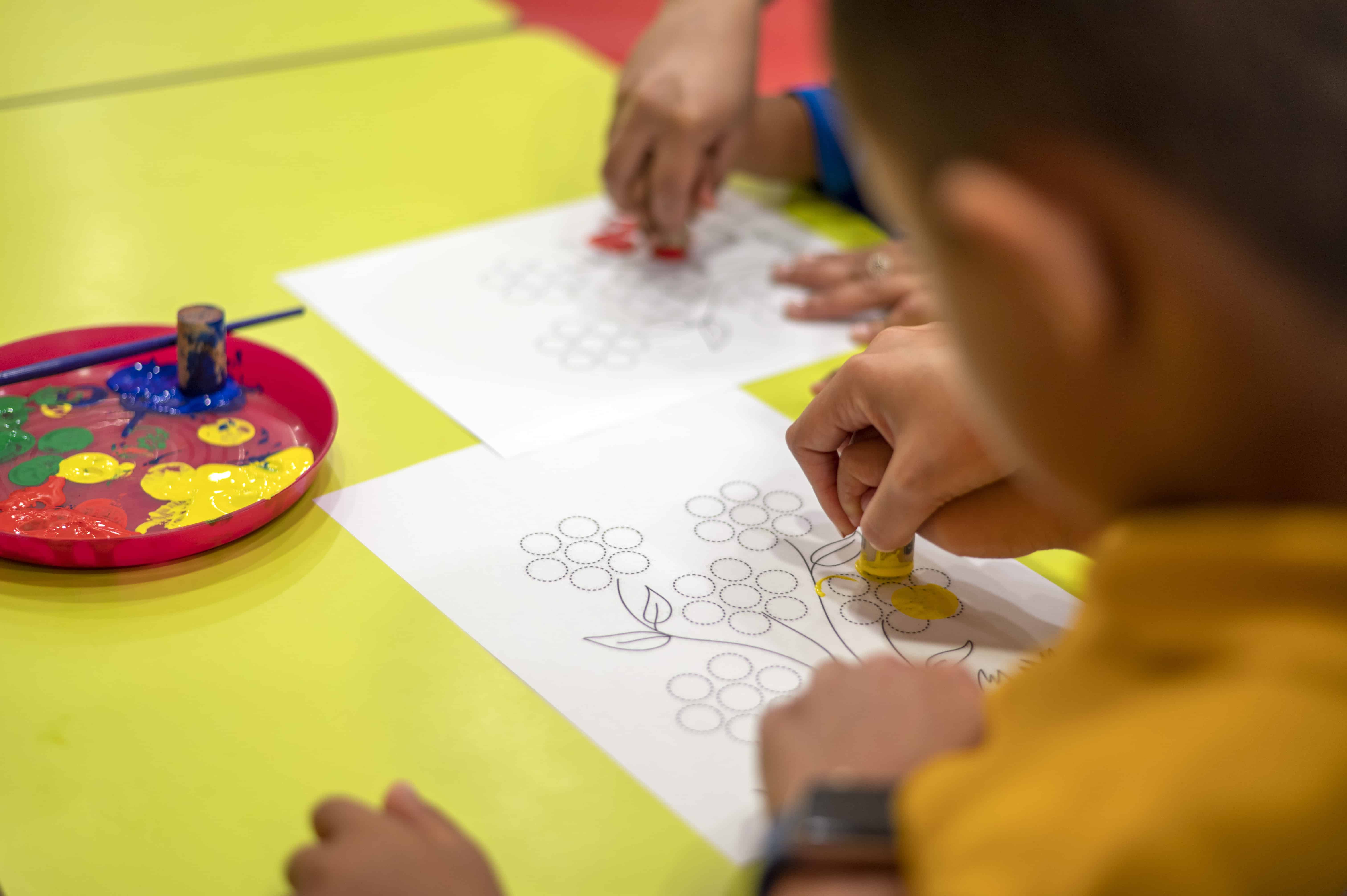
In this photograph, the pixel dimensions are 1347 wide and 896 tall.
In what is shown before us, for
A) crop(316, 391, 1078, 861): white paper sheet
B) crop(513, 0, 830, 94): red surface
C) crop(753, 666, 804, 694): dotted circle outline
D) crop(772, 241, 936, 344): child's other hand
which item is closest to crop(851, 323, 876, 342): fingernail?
crop(772, 241, 936, 344): child's other hand

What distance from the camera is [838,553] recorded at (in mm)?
694

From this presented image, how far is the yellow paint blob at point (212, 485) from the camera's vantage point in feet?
2.16

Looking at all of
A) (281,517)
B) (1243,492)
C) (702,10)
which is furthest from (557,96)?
(1243,492)

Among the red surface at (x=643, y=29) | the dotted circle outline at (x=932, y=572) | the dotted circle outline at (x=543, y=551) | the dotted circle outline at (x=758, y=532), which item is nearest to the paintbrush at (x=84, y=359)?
the dotted circle outline at (x=543, y=551)

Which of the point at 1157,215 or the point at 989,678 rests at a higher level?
the point at 1157,215

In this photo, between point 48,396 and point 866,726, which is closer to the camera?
point 866,726

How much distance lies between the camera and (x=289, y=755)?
1.76ft

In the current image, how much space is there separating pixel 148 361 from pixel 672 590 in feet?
1.26

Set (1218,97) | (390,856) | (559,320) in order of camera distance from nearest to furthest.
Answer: (1218,97) < (390,856) < (559,320)

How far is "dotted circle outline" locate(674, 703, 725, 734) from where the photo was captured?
561 mm

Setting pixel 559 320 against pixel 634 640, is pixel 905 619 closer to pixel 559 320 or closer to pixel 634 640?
pixel 634 640

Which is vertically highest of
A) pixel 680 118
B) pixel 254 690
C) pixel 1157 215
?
pixel 1157 215

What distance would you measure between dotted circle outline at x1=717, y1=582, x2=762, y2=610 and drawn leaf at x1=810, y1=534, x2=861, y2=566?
0.05m

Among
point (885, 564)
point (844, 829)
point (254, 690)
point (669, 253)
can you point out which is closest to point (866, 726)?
point (844, 829)
